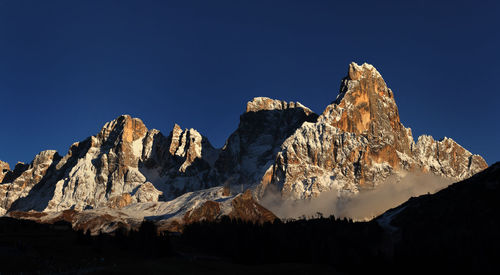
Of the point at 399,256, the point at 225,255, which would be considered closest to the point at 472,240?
the point at 399,256

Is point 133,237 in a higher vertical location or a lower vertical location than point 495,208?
lower

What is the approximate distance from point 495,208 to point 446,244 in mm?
36909

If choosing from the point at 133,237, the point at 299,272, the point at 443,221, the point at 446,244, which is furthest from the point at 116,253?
the point at 443,221

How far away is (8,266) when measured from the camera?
112 metres

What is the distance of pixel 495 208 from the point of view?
171m

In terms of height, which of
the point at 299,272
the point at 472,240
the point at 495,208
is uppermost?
the point at 495,208

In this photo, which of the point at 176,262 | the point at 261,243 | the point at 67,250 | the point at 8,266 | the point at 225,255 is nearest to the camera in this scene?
the point at 8,266

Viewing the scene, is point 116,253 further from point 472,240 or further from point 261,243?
point 472,240

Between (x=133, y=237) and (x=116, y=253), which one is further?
(x=133, y=237)

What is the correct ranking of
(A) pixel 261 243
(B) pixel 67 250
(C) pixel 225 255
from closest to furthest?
(B) pixel 67 250 → (A) pixel 261 243 → (C) pixel 225 255

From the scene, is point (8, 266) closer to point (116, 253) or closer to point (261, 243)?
point (116, 253)

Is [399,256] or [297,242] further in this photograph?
[297,242]

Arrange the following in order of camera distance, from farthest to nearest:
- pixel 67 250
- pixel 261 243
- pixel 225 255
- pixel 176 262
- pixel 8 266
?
pixel 225 255 < pixel 261 243 < pixel 67 250 < pixel 176 262 < pixel 8 266

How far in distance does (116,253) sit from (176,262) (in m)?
26.6
